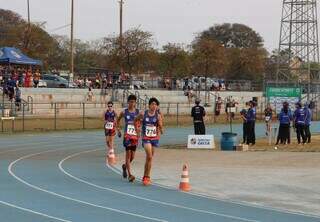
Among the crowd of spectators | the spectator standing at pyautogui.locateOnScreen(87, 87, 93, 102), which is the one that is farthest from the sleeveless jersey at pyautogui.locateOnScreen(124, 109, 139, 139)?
the spectator standing at pyautogui.locateOnScreen(87, 87, 93, 102)

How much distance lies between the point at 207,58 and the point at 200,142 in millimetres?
57085

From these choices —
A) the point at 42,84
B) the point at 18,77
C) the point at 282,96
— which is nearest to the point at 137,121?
the point at 282,96

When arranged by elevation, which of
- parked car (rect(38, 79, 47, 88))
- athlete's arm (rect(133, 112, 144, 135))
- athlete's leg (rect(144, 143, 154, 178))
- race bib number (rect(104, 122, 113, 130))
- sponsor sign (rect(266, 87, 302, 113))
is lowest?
athlete's leg (rect(144, 143, 154, 178))

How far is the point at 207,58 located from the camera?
8306 centimetres

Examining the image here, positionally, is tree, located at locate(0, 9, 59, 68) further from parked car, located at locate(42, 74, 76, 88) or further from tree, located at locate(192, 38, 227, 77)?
tree, located at locate(192, 38, 227, 77)

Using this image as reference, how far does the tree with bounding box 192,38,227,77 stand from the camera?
82.4 metres

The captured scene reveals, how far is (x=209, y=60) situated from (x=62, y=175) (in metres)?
67.2

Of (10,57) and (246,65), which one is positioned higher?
(246,65)

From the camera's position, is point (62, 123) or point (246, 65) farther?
point (246, 65)

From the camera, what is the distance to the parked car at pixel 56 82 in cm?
5903

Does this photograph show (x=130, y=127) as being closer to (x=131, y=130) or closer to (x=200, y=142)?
(x=131, y=130)

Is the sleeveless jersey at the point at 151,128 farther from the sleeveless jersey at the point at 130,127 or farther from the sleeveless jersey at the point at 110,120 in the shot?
the sleeveless jersey at the point at 110,120

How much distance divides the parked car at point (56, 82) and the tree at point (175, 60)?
84.0ft

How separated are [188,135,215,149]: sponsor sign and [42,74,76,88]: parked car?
109ft
